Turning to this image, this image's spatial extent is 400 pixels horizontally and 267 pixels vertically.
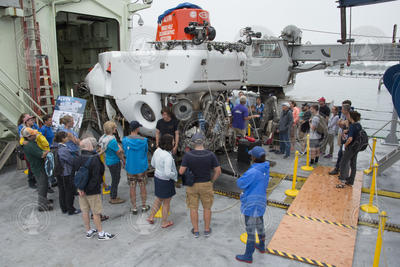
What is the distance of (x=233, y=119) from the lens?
296 inches

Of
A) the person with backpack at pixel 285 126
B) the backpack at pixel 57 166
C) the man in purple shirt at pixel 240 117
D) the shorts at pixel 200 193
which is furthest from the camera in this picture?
the person with backpack at pixel 285 126

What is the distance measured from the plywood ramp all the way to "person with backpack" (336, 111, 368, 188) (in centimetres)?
19

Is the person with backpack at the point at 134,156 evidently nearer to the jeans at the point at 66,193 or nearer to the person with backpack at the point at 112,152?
the person with backpack at the point at 112,152

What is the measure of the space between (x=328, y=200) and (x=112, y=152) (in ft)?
12.8

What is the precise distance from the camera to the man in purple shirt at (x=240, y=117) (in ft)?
24.1

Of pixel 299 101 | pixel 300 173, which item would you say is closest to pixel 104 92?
pixel 300 173

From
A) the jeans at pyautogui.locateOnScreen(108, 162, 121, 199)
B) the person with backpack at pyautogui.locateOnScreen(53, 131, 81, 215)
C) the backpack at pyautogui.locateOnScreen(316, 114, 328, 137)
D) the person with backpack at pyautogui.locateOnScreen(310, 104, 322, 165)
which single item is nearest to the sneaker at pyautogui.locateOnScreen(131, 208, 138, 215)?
the jeans at pyautogui.locateOnScreen(108, 162, 121, 199)

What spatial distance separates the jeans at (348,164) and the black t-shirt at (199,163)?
3.24 metres

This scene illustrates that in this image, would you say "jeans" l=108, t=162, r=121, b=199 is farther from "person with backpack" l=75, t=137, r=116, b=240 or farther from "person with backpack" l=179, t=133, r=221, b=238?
"person with backpack" l=179, t=133, r=221, b=238

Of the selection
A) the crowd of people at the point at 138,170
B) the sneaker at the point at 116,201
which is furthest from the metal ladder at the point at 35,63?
the sneaker at the point at 116,201

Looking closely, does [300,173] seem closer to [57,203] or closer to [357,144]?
[357,144]

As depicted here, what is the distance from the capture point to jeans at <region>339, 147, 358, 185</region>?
580 centimetres

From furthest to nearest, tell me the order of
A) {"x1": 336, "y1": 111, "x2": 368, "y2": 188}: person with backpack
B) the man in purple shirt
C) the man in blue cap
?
the man in purple shirt → {"x1": 336, "y1": 111, "x2": 368, "y2": 188}: person with backpack → the man in blue cap

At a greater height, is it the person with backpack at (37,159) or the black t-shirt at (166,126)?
the black t-shirt at (166,126)
